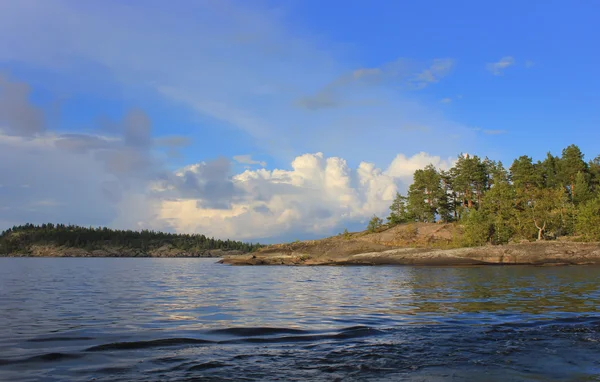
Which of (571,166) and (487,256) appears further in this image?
(571,166)

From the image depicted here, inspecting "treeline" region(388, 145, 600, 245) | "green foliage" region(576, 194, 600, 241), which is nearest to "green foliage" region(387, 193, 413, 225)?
"treeline" region(388, 145, 600, 245)

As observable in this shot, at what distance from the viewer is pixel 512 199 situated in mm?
95000

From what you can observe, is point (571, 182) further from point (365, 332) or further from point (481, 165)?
point (365, 332)

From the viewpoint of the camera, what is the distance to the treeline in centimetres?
8731

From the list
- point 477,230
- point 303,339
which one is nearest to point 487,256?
point 477,230

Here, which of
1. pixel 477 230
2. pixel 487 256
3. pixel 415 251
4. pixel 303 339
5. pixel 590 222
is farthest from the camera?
pixel 477 230

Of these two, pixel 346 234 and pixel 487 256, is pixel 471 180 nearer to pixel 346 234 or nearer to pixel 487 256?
pixel 346 234

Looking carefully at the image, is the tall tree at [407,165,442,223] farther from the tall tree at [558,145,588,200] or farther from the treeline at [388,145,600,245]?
the tall tree at [558,145,588,200]

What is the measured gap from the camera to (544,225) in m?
86.1

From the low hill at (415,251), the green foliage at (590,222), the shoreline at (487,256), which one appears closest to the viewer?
the shoreline at (487,256)

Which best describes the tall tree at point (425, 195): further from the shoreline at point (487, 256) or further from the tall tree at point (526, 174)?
the shoreline at point (487, 256)

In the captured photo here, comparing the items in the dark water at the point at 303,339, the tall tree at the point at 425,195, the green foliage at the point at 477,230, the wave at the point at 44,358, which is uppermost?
the tall tree at the point at 425,195

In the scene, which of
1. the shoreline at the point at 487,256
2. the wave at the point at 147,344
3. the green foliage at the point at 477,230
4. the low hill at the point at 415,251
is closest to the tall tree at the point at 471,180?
the low hill at the point at 415,251

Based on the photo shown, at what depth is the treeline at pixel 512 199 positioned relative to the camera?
87.3 m
